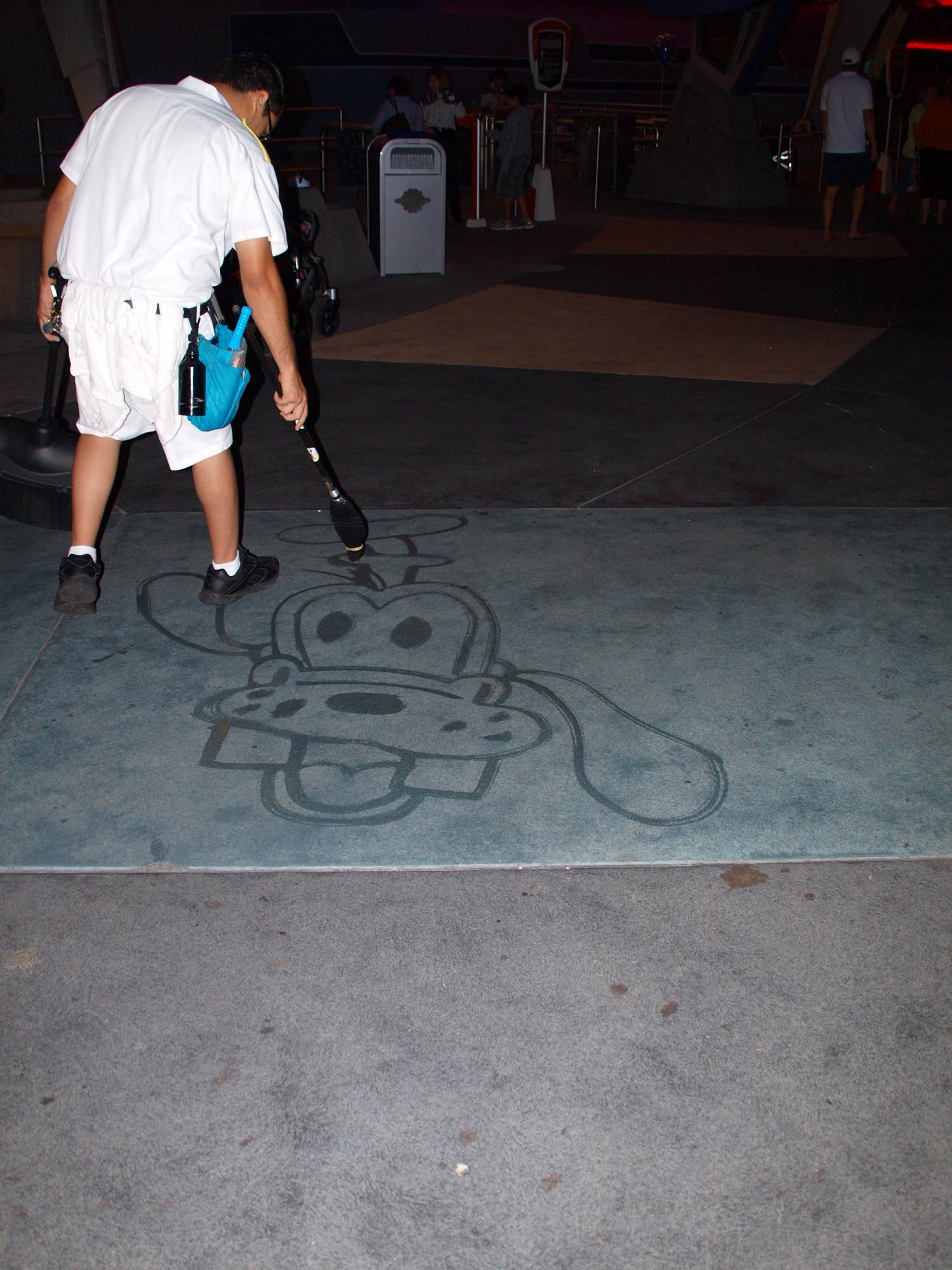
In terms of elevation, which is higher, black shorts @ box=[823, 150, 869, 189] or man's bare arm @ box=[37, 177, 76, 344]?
black shorts @ box=[823, 150, 869, 189]

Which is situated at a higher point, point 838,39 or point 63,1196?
point 838,39

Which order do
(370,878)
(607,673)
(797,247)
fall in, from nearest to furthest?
(370,878), (607,673), (797,247)

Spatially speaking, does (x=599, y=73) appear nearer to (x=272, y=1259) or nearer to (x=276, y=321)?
(x=276, y=321)

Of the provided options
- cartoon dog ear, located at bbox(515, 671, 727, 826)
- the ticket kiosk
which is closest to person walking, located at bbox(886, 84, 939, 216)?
the ticket kiosk

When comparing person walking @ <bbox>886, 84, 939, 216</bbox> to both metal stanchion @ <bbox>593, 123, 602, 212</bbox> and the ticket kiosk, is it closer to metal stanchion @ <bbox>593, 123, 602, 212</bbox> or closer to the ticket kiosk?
metal stanchion @ <bbox>593, 123, 602, 212</bbox>

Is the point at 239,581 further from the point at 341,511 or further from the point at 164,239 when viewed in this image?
the point at 164,239

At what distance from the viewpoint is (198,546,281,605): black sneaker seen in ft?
13.2

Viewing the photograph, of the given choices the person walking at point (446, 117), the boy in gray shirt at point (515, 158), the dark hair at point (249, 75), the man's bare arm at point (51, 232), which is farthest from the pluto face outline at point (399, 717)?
the person walking at point (446, 117)

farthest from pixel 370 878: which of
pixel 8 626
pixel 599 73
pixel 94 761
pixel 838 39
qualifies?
pixel 599 73

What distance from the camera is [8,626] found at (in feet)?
12.7

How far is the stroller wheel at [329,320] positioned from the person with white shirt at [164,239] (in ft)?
13.6

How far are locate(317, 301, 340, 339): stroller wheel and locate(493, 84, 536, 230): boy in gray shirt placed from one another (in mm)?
6304

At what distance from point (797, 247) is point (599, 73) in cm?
2355

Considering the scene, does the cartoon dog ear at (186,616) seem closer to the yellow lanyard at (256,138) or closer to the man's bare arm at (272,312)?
the man's bare arm at (272,312)
